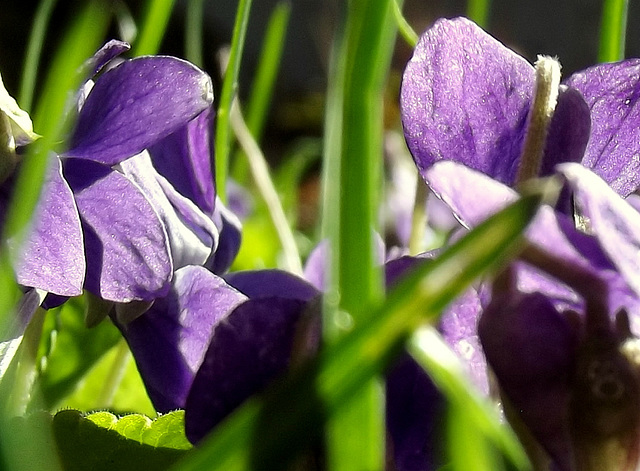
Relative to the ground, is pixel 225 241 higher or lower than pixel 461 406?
lower

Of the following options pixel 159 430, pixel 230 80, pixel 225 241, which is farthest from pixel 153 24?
pixel 159 430

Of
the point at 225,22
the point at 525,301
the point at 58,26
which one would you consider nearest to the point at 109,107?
the point at 525,301

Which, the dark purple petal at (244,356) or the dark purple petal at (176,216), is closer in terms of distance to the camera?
the dark purple petal at (244,356)

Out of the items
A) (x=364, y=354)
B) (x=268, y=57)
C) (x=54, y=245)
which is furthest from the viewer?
(x=268, y=57)

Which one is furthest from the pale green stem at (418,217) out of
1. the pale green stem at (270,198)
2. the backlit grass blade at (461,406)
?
the backlit grass blade at (461,406)

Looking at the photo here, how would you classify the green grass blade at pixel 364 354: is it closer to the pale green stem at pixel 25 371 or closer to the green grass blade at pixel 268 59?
the pale green stem at pixel 25 371

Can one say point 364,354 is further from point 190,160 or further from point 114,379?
point 114,379
